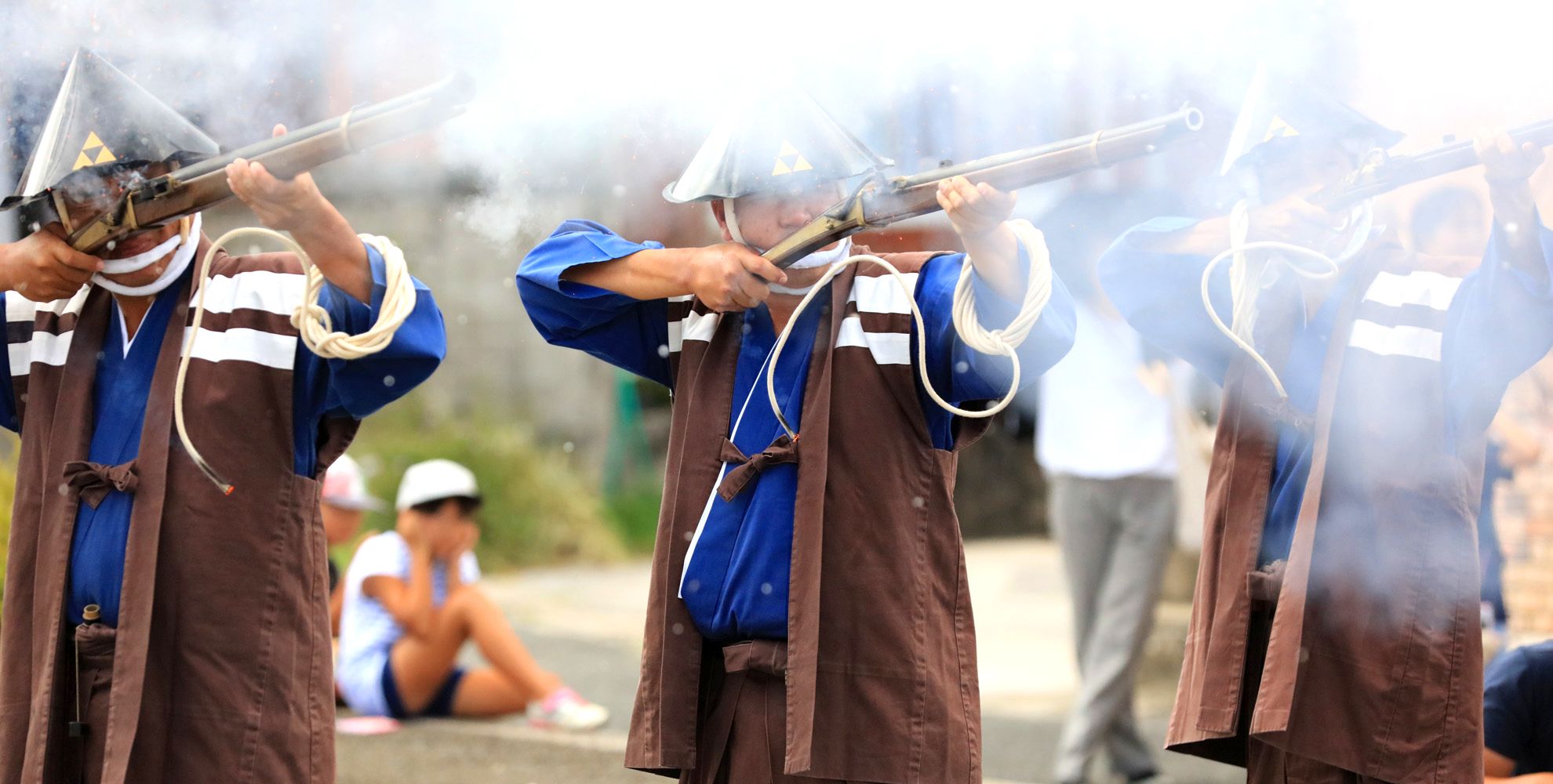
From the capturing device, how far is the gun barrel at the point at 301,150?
8.12ft

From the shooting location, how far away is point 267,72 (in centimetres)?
364

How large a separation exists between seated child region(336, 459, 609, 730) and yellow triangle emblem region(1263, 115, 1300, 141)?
12.8 feet

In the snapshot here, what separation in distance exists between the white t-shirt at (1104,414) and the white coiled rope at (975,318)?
2344 millimetres

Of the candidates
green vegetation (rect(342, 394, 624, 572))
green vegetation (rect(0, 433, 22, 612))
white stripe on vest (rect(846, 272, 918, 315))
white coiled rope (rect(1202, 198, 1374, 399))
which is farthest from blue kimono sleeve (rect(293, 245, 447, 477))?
green vegetation (rect(342, 394, 624, 572))

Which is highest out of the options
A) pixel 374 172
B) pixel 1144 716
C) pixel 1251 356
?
pixel 374 172

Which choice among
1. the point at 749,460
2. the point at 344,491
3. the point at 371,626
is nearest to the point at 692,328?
the point at 749,460

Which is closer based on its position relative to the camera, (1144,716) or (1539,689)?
(1539,689)

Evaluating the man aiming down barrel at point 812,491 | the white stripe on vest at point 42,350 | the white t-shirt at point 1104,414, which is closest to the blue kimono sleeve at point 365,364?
the man aiming down barrel at point 812,491

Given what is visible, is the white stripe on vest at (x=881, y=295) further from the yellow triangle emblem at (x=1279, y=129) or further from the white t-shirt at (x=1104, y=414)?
the white t-shirt at (x=1104, y=414)

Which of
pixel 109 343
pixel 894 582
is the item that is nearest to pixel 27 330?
pixel 109 343

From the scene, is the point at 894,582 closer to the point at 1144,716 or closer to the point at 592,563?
the point at 1144,716

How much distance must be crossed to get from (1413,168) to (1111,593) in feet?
8.43

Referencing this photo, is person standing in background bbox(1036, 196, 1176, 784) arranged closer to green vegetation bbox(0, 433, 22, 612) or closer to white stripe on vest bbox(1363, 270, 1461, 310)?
white stripe on vest bbox(1363, 270, 1461, 310)

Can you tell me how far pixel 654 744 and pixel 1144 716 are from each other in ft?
12.5
